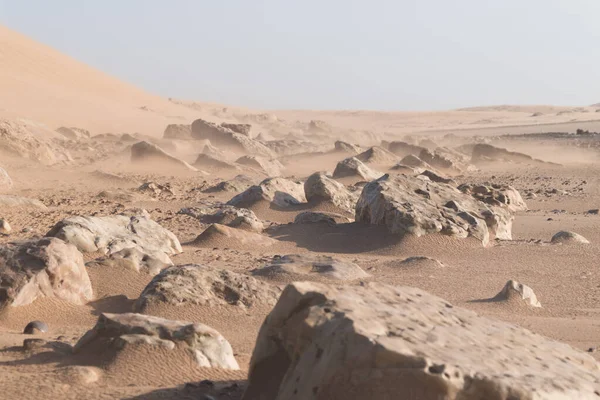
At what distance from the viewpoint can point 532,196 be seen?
14.2m

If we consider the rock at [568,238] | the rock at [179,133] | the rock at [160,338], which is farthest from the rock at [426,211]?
the rock at [179,133]

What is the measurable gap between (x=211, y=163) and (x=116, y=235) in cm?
1200

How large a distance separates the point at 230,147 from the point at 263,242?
15723mm

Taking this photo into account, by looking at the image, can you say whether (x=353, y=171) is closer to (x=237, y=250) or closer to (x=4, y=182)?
(x=4, y=182)

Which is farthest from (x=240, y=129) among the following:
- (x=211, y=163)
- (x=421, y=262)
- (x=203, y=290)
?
(x=203, y=290)

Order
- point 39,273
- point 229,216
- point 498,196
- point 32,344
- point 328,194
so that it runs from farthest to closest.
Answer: point 498,196 < point 328,194 < point 229,216 < point 39,273 < point 32,344

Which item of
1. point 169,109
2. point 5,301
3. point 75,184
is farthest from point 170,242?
point 169,109

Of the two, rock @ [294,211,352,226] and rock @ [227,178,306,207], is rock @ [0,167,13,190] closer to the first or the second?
rock @ [227,178,306,207]

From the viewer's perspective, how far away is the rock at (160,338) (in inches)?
152

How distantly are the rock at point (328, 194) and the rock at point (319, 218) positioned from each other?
1.01 metres

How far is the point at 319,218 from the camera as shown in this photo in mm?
9945

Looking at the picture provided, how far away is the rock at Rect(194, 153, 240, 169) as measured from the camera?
61.7 ft

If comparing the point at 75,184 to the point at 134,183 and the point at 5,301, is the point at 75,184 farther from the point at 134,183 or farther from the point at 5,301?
the point at 5,301

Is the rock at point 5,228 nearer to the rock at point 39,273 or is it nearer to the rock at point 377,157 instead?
the rock at point 39,273
